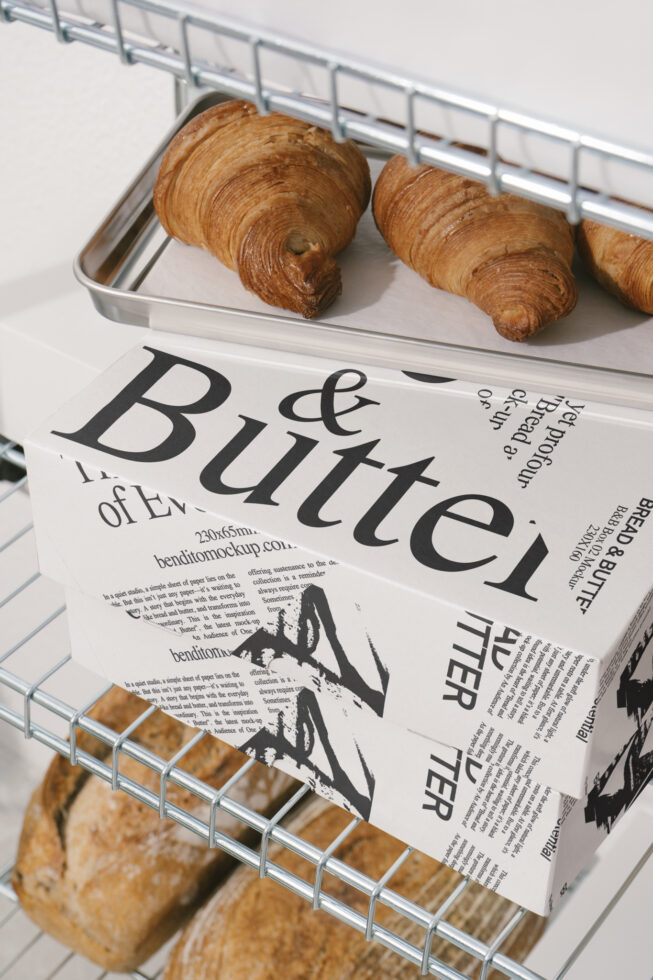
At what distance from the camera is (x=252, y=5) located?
0.34m

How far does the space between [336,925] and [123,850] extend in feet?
0.62

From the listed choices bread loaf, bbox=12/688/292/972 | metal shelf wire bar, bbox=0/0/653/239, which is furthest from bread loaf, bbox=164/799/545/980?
metal shelf wire bar, bbox=0/0/653/239

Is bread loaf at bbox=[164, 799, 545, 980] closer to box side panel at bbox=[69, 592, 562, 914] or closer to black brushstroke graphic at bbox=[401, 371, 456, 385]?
box side panel at bbox=[69, 592, 562, 914]

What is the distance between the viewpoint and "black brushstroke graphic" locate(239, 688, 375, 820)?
49 centimetres

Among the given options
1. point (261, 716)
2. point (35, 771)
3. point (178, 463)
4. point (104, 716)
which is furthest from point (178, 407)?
point (35, 771)

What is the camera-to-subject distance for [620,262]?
1.73ft

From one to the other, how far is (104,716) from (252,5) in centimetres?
65

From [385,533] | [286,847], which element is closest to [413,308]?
[385,533]

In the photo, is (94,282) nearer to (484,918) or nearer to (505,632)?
→ (505,632)

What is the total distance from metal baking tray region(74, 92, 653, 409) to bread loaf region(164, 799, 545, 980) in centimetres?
39

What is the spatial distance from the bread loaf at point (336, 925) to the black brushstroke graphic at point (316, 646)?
13.2 inches

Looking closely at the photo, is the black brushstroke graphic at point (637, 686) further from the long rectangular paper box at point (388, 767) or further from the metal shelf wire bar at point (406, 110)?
the metal shelf wire bar at point (406, 110)

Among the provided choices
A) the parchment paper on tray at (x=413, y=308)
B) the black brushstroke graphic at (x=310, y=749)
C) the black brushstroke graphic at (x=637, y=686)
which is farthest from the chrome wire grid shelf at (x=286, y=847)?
the parchment paper on tray at (x=413, y=308)

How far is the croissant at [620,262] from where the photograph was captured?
1.70 ft
